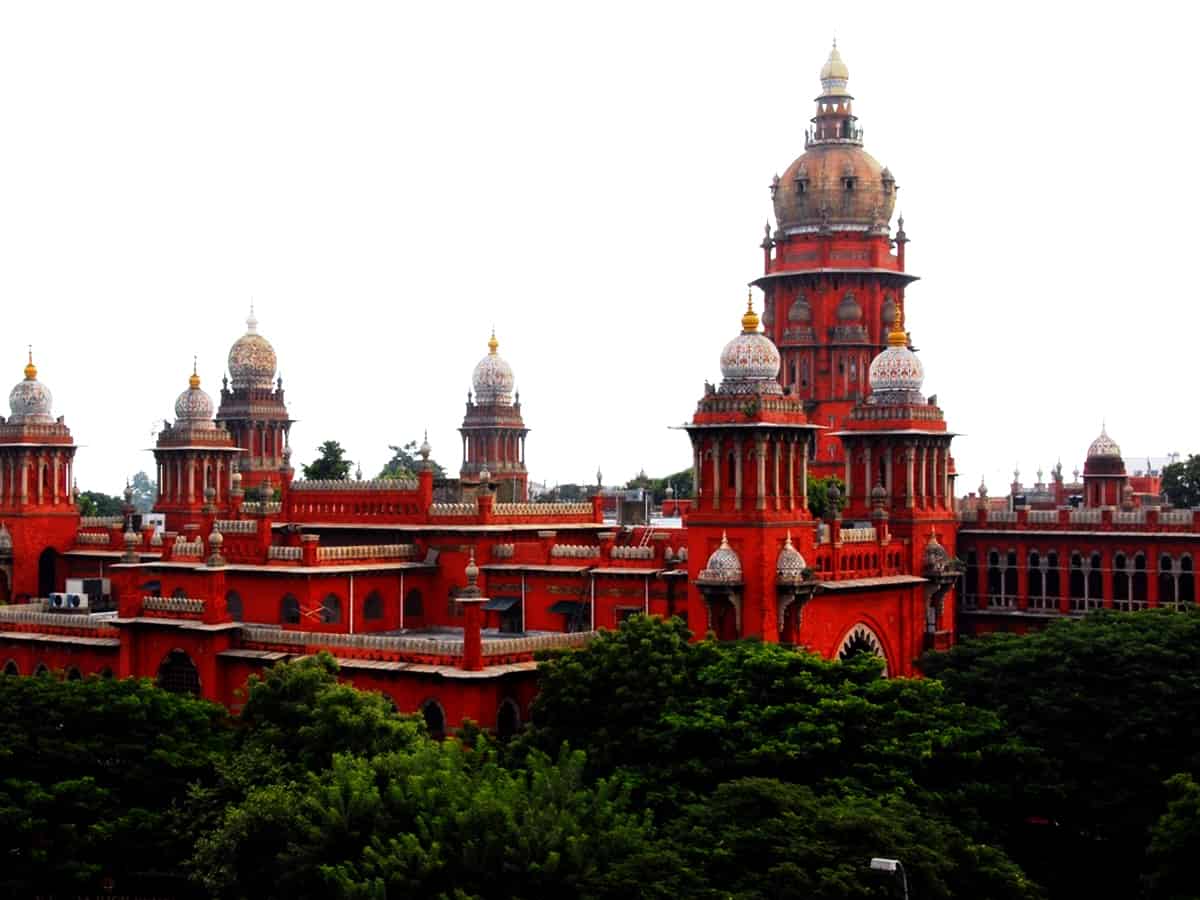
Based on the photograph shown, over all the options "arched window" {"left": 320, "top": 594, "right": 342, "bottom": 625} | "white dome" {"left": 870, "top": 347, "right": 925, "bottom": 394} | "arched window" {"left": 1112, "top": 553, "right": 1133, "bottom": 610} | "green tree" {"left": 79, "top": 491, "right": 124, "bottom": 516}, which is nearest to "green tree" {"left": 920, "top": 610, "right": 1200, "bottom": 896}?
"white dome" {"left": 870, "top": 347, "right": 925, "bottom": 394}

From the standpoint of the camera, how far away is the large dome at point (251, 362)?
3600 inches

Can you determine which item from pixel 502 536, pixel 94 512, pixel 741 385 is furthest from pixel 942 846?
pixel 94 512

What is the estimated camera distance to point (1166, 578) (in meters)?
59.9

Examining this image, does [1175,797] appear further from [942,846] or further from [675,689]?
[675,689]

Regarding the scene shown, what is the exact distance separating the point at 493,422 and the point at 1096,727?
56984 millimetres

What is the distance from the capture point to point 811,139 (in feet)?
249

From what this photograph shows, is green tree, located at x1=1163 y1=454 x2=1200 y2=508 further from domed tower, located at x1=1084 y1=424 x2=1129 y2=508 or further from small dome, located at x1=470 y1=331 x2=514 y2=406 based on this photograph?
small dome, located at x1=470 y1=331 x2=514 y2=406

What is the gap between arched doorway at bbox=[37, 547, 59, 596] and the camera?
67.7 metres

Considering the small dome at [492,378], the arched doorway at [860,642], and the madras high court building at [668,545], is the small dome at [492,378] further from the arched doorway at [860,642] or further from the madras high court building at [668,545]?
the arched doorway at [860,642]

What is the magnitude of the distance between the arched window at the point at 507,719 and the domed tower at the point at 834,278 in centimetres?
2992

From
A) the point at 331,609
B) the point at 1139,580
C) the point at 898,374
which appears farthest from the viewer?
the point at 1139,580

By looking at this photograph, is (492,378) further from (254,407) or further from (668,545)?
(668,545)

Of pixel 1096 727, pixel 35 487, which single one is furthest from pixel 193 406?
pixel 1096 727

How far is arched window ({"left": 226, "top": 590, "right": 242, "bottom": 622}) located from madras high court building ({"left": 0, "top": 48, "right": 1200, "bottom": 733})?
0.13 m
